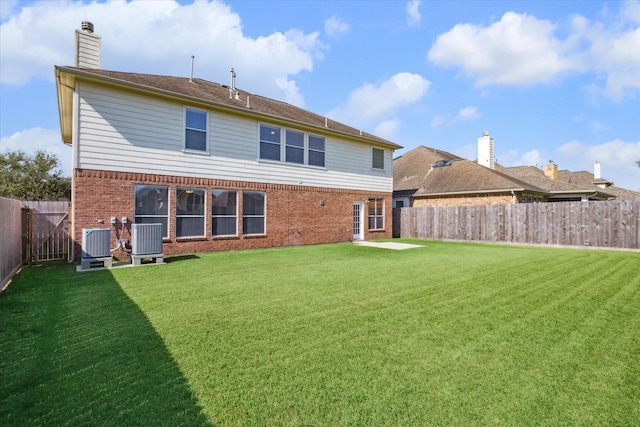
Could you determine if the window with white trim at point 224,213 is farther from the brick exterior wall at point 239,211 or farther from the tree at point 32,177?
the tree at point 32,177

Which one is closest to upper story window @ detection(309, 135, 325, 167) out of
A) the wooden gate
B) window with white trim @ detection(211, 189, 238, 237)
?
window with white trim @ detection(211, 189, 238, 237)

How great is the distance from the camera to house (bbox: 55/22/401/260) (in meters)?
9.65

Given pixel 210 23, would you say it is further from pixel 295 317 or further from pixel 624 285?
pixel 624 285

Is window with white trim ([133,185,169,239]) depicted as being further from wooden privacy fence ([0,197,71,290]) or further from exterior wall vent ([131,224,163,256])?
wooden privacy fence ([0,197,71,290])

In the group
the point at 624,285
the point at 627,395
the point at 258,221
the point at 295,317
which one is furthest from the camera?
the point at 258,221

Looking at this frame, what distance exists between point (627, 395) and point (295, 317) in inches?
140

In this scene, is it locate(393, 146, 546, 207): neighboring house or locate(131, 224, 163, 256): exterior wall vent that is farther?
locate(393, 146, 546, 207): neighboring house

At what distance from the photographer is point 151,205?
10.7m

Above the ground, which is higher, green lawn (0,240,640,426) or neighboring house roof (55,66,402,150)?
neighboring house roof (55,66,402,150)

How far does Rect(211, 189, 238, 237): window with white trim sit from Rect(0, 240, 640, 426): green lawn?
5027 millimetres

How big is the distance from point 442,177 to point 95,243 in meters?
20.4

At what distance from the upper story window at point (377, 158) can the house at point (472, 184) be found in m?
5.02

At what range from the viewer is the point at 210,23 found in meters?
12.3

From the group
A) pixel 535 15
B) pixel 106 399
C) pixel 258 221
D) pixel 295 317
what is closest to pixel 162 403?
pixel 106 399
